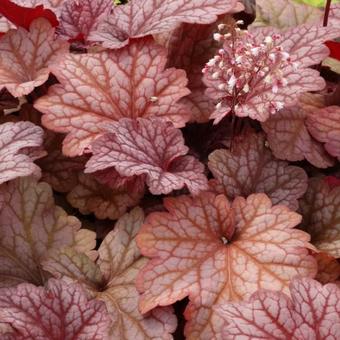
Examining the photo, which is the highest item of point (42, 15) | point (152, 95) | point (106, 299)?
point (42, 15)

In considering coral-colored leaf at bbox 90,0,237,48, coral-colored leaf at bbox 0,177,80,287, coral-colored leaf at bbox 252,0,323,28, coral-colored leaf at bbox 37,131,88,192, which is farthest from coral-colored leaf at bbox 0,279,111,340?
coral-colored leaf at bbox 252,0,323,28

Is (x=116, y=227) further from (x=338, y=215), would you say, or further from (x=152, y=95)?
(x=338, y=215)

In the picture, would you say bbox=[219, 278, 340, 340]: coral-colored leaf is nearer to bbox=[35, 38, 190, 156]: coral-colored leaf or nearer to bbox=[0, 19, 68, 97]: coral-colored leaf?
bbox=[35, 38, 190, 156]: coral-colored leaf

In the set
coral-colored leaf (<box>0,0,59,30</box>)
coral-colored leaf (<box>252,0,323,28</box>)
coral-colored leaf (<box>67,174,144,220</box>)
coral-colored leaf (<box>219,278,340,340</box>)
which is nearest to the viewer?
coral-colored leaf (<box>219,278,340,340</box>)

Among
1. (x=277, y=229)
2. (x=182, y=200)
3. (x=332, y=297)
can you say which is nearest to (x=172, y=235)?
(x=182, y=200)

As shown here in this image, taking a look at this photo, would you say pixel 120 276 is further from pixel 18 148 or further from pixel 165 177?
pixel 18 148

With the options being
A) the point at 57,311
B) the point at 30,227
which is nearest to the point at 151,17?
the point at 30,227
